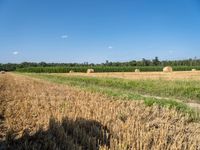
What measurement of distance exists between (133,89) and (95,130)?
16.1 meters

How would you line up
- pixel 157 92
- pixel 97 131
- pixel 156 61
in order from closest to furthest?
pixel 97 131 < pixel 157 92 < pixel 156 61

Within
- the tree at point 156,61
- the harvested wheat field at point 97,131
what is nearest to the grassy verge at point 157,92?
the harvested wheat field at point 97,131

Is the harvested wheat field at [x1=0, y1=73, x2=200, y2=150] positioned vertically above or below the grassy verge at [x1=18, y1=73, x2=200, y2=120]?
above

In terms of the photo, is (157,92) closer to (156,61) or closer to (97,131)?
(97,131)

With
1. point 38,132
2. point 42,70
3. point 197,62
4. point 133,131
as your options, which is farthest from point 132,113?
point 197,62

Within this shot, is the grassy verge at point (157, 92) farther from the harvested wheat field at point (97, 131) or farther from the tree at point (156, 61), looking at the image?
the tree at point (156, 61)

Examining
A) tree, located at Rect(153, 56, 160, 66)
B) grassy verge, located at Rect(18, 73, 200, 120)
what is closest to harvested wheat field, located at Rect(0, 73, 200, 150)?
grassy verge, located at Rect(18, 73, 200, 120)

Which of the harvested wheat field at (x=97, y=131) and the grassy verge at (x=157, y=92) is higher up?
the harvested wheat field at (x=97, y=131)

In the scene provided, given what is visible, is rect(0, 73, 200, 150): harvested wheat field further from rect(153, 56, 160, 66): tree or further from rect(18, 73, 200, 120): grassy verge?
rect(153, 56, 160, 66): tree

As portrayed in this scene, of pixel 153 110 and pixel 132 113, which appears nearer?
pixel 132 113

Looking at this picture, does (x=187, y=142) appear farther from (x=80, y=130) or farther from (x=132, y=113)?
(x=132, y=113)

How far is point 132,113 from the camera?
30.6 feet

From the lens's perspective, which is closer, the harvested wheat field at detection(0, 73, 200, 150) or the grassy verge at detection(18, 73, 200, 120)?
the harvested wheat field at detection(0, 73, 200, 150)

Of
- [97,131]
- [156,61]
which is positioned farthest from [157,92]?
[156,61]
